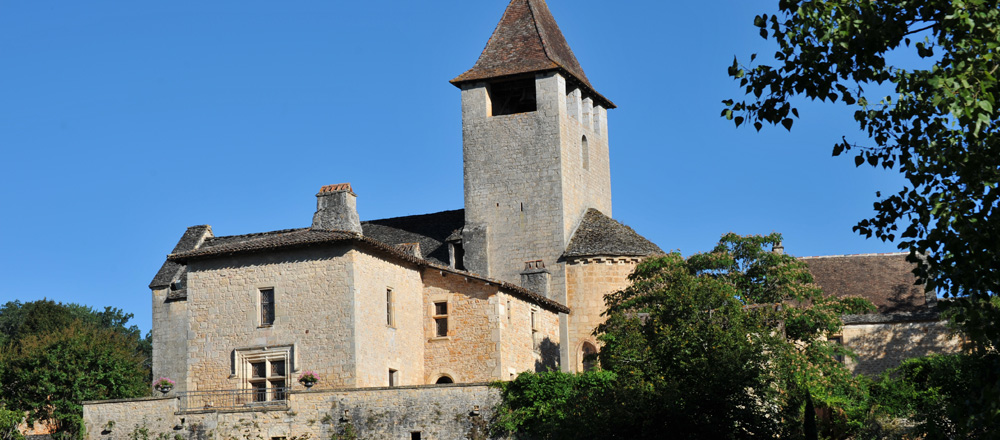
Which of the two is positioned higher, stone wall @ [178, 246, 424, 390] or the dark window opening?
the dark window opening

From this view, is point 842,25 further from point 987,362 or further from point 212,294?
point 212,294

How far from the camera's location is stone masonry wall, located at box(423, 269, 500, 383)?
35.1 m

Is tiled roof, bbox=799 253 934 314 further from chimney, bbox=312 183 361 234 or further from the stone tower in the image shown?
chimney, bbox=312 183 361 234

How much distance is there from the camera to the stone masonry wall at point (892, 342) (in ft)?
143

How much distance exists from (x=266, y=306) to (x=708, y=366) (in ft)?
39.7

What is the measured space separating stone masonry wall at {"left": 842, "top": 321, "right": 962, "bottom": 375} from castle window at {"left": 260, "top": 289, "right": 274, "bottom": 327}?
21467mm

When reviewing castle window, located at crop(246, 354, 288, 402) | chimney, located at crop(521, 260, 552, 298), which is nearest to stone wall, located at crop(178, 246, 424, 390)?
castle window, located at crop(246, 354, 288, 402)

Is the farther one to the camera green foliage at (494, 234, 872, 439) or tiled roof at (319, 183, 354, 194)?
tiled roof at (319, 183, 354, 194)

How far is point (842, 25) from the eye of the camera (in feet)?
46.6

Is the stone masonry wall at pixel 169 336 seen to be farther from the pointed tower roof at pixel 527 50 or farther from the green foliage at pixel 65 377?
the pointed tower roof at pixel 527 50

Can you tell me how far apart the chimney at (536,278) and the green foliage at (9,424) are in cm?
1698

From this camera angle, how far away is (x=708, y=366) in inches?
1088

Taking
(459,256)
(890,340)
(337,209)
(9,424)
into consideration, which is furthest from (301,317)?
(890,340)

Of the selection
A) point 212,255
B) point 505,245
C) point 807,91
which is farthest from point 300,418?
point 807,91
